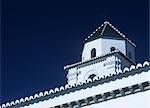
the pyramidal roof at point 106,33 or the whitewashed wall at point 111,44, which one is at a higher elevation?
the pyramidal roof at point 106,33

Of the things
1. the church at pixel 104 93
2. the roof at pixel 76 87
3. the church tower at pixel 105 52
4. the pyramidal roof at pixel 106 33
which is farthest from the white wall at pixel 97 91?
the pyramidal roof at pixel 106 33

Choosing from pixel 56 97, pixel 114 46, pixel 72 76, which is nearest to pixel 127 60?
pixel 114 46

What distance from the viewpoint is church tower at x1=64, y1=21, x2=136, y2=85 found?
2647 centimetres

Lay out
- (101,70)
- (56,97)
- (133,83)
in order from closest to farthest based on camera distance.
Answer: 1. (133,83)
2. (56,97)
3. (101,70)

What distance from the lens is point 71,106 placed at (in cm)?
1764

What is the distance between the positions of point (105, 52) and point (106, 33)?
3.31ft

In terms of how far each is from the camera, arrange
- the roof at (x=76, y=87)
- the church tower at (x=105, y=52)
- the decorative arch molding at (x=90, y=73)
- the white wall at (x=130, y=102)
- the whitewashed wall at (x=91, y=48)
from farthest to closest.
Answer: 1. the decorative arch molding at (x=90, y=73)
2. the whitewashed wall at (x=91, y=48)
3. the church tower at (x=105, y=52)
4. the roof at (x=76, y=87)
5. the white wall at (x=130, y=102)

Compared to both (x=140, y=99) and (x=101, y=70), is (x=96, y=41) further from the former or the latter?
(x=140, y=99)

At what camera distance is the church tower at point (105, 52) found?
86.8 feet

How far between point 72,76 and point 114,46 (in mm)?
2886

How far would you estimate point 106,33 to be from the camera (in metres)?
26.9

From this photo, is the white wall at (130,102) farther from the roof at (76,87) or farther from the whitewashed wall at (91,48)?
the whitewashed wall at (91,48)

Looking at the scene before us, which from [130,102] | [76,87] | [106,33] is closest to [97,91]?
[76,87]

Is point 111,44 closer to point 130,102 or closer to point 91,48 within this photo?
point 91,48
